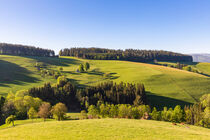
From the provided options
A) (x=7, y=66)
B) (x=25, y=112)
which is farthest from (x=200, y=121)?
(x=7, y=66)

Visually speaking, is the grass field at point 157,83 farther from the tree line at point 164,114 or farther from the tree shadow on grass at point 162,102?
the tree line at point 164,114

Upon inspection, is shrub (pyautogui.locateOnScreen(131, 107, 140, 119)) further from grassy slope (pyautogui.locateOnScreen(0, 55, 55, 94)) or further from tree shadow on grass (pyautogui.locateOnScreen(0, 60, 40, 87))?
tree shadow on grass (pyautogui.locateOnScreen(0, 60, 40, 87))

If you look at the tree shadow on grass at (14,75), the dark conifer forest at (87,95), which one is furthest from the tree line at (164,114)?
the tree shadow on grass at (14,75)

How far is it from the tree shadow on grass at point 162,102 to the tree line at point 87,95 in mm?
5971

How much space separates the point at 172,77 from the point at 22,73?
15811 centimetres

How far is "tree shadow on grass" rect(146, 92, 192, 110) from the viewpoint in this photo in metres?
83.1

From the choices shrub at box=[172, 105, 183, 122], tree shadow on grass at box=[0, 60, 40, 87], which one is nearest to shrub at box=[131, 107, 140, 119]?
shrub at box=[172, 105, 183, 122]

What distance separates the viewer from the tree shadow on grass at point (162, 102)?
83.1 meters

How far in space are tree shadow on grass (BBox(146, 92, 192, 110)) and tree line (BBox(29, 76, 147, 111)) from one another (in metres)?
5.97

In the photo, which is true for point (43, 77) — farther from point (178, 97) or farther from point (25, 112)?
point (178, 97)

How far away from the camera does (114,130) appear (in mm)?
27969

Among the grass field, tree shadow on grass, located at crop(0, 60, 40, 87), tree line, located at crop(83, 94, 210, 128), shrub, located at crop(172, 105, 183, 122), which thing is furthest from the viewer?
tree shadow on grass, located at crop(0, 60, 40, 87)

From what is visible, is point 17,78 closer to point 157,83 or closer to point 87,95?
point 87,95

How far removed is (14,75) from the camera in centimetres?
13038
